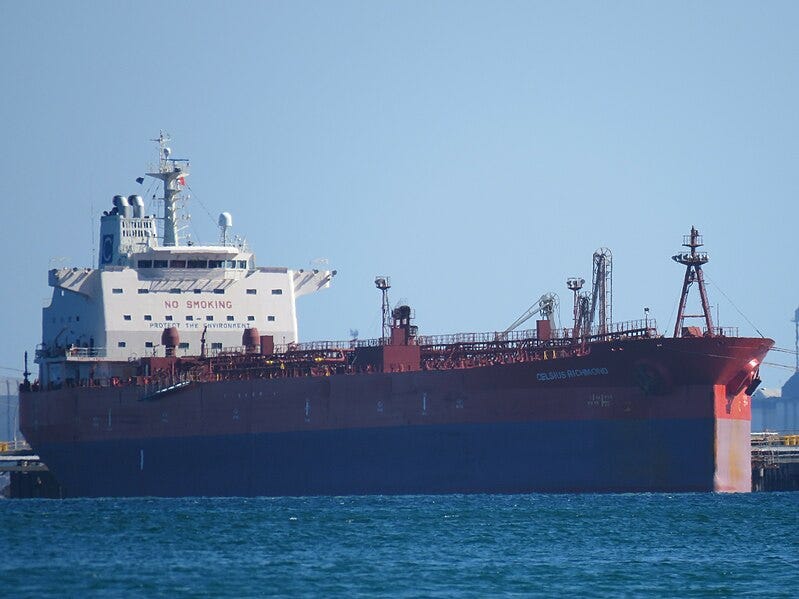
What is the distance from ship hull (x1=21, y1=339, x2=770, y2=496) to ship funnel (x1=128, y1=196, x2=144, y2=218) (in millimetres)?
7412

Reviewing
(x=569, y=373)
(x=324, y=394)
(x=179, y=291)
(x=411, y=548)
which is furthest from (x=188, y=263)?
(x=411, y=548)

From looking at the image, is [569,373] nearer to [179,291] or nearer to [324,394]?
[324,394]

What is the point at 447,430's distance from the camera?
5003 cm

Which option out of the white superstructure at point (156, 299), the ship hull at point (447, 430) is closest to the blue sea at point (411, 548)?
the ship hull at point (447, 430)

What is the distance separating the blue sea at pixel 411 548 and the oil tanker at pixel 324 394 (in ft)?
4.31

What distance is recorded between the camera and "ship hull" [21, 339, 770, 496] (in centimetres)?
4709

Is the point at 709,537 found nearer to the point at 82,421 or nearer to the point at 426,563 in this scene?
the point at 426,563

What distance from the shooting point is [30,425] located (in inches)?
2392

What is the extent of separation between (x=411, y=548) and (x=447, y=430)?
41.7 feet

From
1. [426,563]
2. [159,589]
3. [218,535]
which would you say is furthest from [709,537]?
[159,589]

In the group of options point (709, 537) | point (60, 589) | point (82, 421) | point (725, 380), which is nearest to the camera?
point (60, 589)

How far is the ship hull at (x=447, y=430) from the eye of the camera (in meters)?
47.1

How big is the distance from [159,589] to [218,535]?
872 centimetres

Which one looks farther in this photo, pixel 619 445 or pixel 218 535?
pixel 619 445
